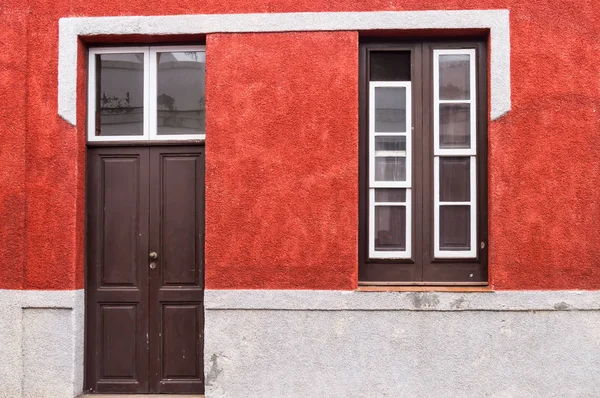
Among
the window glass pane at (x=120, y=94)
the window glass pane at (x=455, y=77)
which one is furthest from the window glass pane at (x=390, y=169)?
the window glass pane at (x=120, y=94)

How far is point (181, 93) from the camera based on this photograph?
6.56m

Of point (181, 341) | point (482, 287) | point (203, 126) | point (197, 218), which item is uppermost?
point (203, 126)

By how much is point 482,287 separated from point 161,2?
438cm

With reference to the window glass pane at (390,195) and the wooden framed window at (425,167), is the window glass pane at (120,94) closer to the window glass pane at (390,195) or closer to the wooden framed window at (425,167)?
the wooden framed window at (425,167)

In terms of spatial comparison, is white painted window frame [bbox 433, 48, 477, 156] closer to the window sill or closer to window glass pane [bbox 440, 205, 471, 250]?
window glass pane [bbox 440, 205, 471, 250]

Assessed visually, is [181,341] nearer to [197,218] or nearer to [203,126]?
[197,218]

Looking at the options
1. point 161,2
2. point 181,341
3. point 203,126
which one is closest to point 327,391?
point 181,341

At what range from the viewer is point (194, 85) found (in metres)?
6.54

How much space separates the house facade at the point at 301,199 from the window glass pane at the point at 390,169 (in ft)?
0.15

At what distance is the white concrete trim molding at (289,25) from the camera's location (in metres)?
6.09

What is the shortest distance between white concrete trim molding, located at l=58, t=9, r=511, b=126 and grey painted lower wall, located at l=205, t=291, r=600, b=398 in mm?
2029

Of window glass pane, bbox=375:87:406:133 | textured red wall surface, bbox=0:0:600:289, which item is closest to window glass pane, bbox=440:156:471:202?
textured red wall surface, bbox=0:0:600:289

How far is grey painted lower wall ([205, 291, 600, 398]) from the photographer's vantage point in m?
5.91

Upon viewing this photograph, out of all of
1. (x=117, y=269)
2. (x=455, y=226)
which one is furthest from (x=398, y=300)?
(x=117, y=269)
